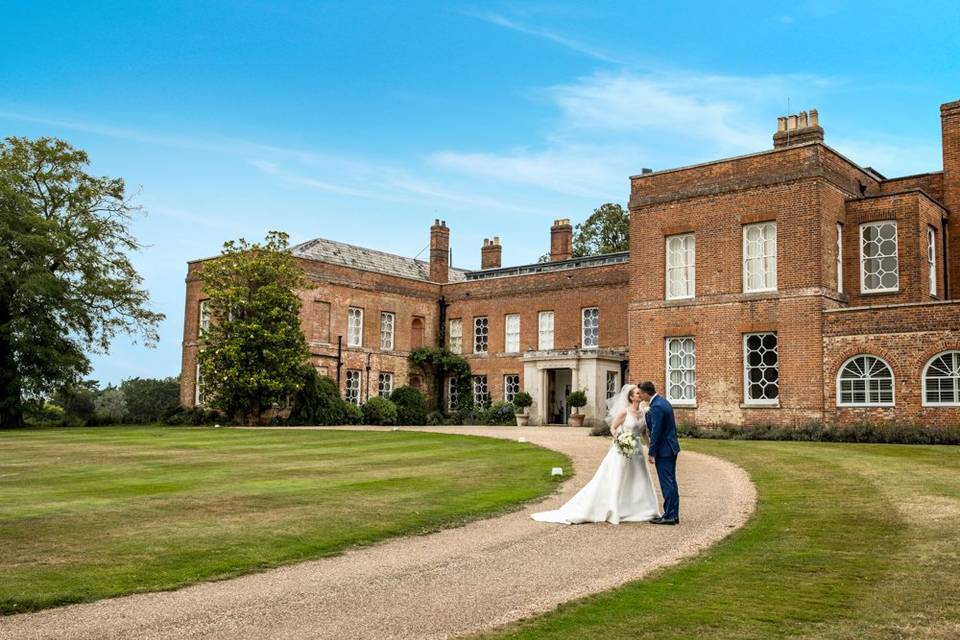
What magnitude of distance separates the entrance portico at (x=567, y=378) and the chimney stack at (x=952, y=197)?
38.2 ft

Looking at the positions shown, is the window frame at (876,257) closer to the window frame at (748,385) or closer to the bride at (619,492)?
the window frame at (748,385)

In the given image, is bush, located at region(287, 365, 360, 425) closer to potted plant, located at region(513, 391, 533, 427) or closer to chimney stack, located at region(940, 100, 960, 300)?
potted plant, located at region(513, 391, 533, 427)

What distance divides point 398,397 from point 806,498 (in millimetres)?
27064

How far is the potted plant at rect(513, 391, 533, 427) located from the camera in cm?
3438

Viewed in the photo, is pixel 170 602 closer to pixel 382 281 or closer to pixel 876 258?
pixel 876 258

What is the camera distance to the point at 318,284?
36812 mm

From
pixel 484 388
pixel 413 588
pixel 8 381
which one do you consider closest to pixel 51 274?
pixel 8 381

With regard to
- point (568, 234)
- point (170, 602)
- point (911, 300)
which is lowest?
point (170, 602)

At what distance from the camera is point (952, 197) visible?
2667cm

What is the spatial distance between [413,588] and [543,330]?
30900 millimetres

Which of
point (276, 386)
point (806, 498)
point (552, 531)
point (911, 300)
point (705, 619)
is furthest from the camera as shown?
point (276, 386)

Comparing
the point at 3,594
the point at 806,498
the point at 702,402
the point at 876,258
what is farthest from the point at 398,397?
the point at 3,594

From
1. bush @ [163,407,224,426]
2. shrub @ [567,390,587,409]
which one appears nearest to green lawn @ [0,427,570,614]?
shrub @ [567,390,587,409]

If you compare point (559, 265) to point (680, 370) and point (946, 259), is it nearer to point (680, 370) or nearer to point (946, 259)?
point (680, 370)
